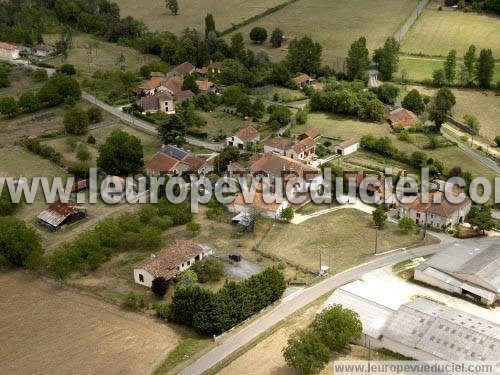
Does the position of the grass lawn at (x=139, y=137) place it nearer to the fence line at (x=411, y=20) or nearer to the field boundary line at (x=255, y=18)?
the field boundary line at (x=255, y=18)

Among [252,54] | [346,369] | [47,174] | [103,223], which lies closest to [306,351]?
[346,369]

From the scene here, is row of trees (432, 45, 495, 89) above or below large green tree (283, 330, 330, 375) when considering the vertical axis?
above

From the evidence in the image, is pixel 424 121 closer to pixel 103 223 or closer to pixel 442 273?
pixel 442 273

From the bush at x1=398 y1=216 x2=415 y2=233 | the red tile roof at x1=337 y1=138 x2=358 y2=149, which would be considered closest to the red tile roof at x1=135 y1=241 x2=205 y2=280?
the bush at x1=398 y1=216 x2=415 y2=233

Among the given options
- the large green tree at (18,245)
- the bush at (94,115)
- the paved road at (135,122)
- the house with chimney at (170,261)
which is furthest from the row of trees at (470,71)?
the large green tree at (18,245)

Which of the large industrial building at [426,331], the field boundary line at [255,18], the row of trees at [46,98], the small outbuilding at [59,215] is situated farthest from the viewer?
the field boundary line at [255,18]

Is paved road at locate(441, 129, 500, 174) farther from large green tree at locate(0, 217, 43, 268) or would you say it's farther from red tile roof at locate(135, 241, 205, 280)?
large green tree at locate(0, 217, 43, 268)
